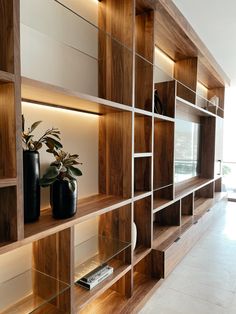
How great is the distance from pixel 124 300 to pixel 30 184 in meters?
1.27

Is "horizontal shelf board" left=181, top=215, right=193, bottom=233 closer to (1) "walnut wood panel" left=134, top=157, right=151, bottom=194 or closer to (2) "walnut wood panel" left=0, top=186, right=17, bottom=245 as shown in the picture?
(1) "walnut wood panel" left=134, top=157, right=151, bottom=194

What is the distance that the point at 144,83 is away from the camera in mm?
2195

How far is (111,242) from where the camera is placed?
6.37 feet

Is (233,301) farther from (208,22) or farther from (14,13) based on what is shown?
(208,22)

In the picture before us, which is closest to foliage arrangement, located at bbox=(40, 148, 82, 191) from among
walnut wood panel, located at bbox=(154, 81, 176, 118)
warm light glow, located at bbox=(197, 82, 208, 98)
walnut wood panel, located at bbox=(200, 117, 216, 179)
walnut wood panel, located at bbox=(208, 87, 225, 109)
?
walnut wood panel, located at bbox=(154, 81, 176, 118)

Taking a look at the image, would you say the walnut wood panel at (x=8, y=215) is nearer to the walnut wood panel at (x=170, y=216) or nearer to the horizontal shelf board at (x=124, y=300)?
the horizontal shelf board at (x=124, y=300)

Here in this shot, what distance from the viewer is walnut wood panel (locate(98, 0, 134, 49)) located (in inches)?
72.4

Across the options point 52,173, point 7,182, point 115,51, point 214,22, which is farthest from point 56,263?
point 214,22

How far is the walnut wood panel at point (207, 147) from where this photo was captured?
423 cm

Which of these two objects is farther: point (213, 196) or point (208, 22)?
point (213, 196)

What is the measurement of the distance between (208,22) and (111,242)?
247cm

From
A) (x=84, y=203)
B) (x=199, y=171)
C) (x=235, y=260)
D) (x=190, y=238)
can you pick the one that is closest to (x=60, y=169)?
(x=84, y=203)

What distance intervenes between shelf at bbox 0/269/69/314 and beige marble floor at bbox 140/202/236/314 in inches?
32.6

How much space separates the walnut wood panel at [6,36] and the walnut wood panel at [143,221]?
62.9 inches
